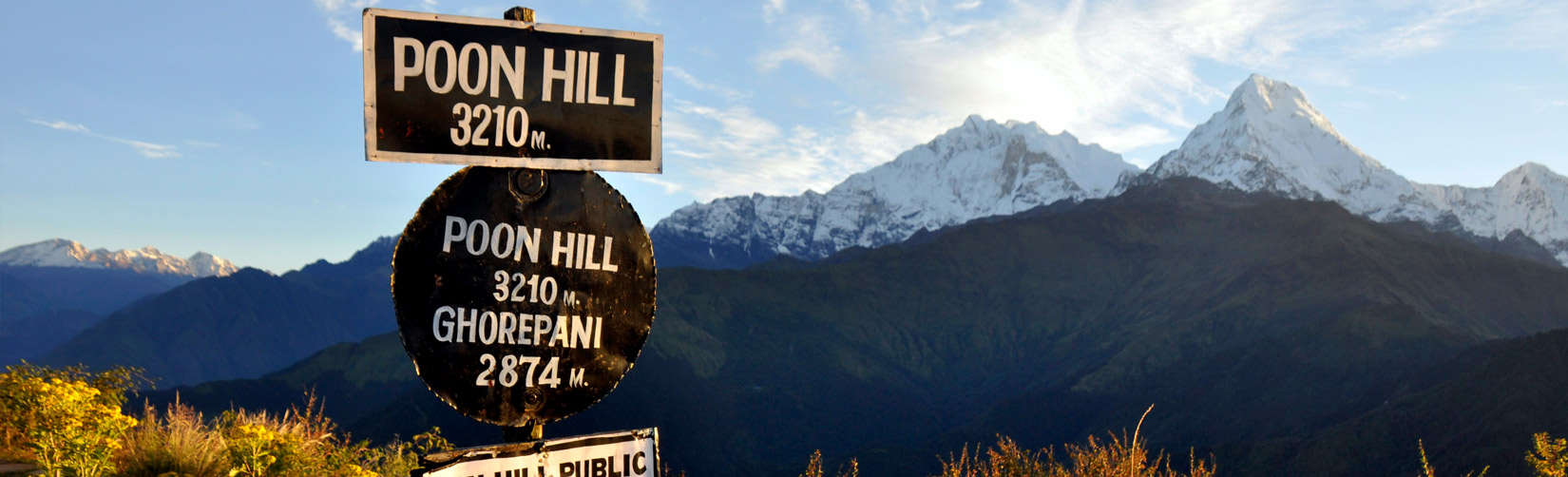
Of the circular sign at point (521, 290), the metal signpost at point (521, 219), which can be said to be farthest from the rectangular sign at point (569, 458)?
the circular sign at point (521, 290)

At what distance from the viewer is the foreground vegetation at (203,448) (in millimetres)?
5449

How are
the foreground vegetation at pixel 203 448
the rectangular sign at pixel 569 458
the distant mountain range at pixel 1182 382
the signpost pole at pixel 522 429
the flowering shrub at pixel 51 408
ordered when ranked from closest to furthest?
the rectangular sign at pixel 569 458
the signpost pole at pixel 522 429
the foreground vegetation at pixel 203 448
the flowering shrub at pixel 51 408
the distant mountain range at pixel 1182 382

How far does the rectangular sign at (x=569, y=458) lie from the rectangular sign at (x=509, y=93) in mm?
809

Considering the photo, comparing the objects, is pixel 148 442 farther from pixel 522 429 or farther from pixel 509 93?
pixel 509 93

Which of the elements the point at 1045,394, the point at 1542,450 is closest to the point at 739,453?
the point at 1045,394

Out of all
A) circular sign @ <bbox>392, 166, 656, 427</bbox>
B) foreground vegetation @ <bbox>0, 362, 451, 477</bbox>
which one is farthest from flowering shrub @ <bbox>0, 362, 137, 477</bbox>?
circular sign @ <bbox>392, 166, 656, 427</bbox>

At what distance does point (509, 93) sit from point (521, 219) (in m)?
0.38

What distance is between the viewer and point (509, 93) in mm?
2764

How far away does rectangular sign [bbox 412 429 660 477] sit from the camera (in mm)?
2588

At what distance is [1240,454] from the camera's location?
111 metres

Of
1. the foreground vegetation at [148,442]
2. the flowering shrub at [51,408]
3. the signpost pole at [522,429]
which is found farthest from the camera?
the flowering shrub at [51,408]

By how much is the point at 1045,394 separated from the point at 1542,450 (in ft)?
593

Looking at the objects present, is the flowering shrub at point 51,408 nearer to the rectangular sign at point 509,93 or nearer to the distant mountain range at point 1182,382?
the rectangular sign at point 509,93

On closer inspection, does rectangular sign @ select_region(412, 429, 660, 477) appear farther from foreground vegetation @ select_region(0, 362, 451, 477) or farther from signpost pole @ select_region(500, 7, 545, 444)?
foreground vegetation @ select_region(0, 362, 451, 477)
